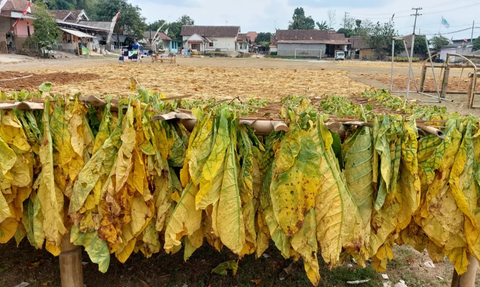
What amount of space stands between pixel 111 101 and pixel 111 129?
0.20m

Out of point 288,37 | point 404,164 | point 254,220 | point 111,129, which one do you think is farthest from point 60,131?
point 288,37

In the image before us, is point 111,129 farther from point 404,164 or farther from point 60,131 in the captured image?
point 404,164

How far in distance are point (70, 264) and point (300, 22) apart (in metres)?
77.6

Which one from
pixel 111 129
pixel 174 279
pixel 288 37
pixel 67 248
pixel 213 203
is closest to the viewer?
pixel 213 203

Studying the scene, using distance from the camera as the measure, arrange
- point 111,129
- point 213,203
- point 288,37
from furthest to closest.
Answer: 1. point 288,37
2. point 111,129
3. point 213,203

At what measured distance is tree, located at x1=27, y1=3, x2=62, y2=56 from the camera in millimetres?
28688

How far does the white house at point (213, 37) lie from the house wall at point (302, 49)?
982cm

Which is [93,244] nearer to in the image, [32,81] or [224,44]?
[32,81]

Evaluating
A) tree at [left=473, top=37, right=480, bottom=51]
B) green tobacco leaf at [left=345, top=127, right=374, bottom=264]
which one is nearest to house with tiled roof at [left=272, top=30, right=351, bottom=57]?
tree at [left=473, top=37, right=480, bottom=51]

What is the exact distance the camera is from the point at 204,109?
2.64 meters

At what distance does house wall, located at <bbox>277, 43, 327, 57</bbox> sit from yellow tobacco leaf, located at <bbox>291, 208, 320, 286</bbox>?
52.4 metres

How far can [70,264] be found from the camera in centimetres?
280

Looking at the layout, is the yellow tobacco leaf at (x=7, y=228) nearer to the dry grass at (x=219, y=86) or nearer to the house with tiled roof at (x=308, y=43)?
the dry grass at (x=219, y=86)

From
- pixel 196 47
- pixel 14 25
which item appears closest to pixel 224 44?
pixel 196 47
